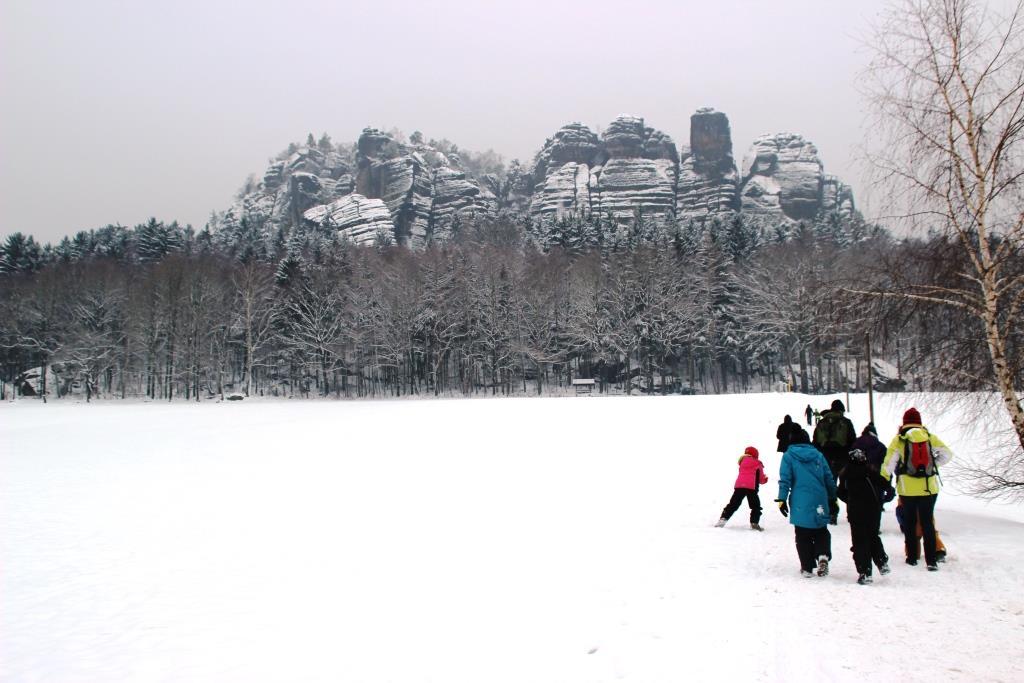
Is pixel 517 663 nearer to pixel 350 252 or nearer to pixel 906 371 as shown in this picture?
pixel 906 371

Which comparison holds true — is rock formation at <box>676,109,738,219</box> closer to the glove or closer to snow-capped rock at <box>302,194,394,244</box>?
snow-capped rock at <box>302,194,394,244</box>

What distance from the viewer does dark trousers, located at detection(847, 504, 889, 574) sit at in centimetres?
695

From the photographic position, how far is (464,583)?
7.60 meters

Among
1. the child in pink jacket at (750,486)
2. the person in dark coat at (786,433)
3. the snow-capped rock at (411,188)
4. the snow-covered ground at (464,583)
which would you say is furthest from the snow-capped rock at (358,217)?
the person in dark coat at (786,433)

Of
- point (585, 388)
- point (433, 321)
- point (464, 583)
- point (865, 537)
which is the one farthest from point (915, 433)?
point (585, 388)

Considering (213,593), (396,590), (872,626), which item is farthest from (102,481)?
(872,626)

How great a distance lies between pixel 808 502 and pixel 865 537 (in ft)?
2.31

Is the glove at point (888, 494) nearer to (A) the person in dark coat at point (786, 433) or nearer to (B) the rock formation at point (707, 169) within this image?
(A) the person in dark coat at point (786, 433)

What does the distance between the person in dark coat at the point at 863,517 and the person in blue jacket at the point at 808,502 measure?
25 centimetres

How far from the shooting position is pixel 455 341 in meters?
56.6

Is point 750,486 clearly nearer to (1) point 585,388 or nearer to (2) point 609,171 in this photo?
(1) point 585,388

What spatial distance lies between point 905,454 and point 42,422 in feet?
122

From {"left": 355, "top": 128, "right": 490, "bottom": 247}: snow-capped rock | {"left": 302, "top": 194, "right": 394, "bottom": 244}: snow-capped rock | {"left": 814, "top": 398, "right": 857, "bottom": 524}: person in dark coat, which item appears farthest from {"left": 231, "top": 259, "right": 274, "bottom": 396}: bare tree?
{"left": 355, "top": 128, "right": 490, "bottom": 247}: snow-capped rock

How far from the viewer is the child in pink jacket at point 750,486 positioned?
10070mm
